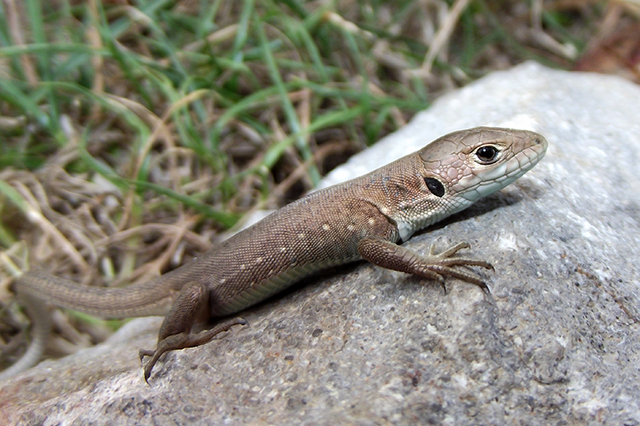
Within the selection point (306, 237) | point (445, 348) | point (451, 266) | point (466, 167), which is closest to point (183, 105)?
point (306, 237)

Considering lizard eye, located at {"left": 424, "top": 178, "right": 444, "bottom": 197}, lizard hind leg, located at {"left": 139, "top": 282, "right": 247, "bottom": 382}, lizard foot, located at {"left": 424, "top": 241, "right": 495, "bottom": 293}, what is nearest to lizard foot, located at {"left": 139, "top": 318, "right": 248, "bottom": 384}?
lizard hind leg, located at {"left": 139, "top": 282, "right": 247, "bottom": 382}

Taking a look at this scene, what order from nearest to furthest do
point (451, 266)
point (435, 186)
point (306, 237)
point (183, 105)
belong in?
point (451, 266) < point (435, 186) < point (306, 237) < point (183, 105)

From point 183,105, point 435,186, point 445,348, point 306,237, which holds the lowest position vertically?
point 183,105

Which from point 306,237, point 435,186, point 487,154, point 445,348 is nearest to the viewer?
point 445,348

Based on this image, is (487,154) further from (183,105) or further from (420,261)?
(183,105)

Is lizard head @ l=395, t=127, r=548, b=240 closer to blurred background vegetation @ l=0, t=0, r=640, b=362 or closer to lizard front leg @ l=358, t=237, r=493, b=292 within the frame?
lizard front leg @ l=358, t=237, r=493, b=292

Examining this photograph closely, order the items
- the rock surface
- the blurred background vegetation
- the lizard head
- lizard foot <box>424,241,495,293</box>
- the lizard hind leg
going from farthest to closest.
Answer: the blurred background vegetation → the lizard hind leg → the lizard head → lizard foot <box>424,241,495,293</box> → the rock surface

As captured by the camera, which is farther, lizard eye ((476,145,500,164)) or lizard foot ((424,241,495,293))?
lizard eye ((476,145,500,164))
